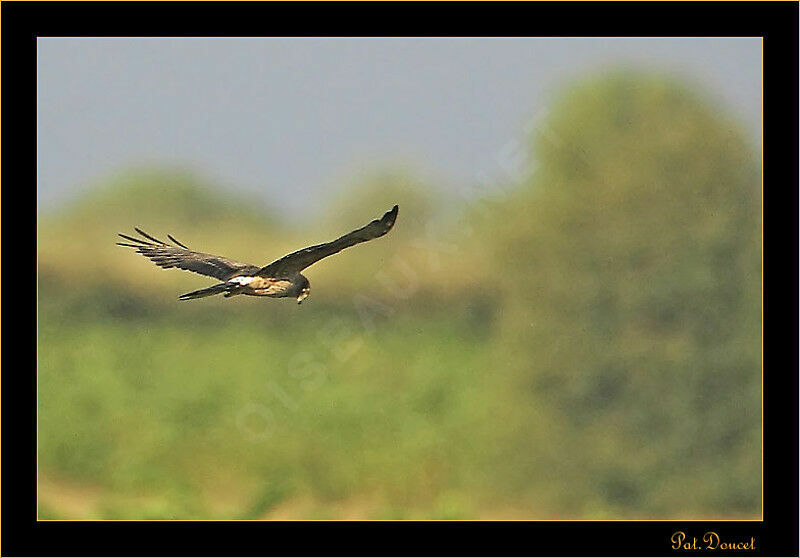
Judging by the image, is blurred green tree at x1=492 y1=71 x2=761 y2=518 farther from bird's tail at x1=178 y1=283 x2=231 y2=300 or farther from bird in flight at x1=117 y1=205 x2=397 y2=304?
bird's tail at x1=178 y1=283 x2=231 y2=300

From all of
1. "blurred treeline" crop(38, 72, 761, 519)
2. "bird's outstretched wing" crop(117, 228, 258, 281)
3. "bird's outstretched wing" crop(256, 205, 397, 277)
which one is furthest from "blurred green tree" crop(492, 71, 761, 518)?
"bird's outstretched wing" crop(256, 205, 397, 277)

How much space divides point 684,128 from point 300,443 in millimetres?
4369

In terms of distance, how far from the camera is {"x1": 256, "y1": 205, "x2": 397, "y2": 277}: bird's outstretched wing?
385cm

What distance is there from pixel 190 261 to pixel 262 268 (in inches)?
15.7

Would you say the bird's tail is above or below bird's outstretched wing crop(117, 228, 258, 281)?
below

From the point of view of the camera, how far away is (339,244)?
12.7 feet

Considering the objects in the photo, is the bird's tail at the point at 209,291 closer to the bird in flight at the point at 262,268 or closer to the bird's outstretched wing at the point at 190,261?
the bird in flight at the point at 262,268

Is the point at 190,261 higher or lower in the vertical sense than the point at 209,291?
higher

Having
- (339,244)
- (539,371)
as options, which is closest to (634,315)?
(539,371)

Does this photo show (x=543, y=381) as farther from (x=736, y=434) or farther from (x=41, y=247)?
(x=41, y=247)

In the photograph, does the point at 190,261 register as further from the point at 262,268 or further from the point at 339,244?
the point at 339,244

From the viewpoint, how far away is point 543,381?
1155 cm

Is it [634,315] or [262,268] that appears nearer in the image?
[262,268]

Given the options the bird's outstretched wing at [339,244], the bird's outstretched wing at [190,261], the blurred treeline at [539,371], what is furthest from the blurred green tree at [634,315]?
the bird's outstretched wing at [339,244]
